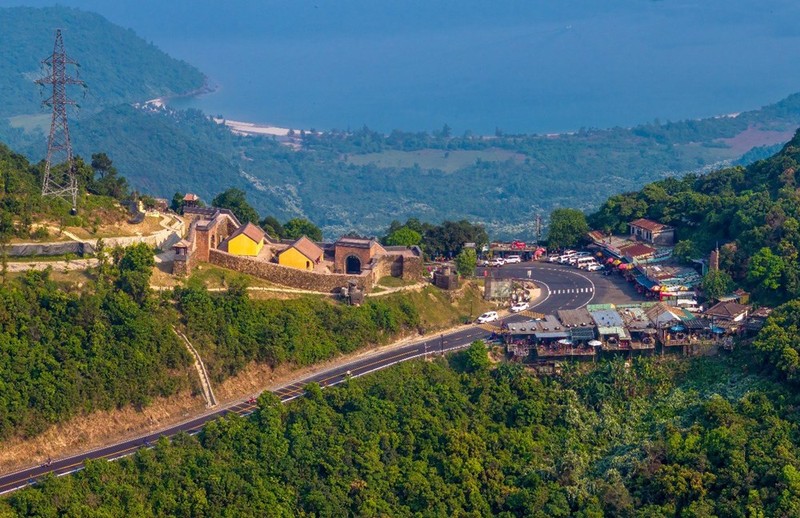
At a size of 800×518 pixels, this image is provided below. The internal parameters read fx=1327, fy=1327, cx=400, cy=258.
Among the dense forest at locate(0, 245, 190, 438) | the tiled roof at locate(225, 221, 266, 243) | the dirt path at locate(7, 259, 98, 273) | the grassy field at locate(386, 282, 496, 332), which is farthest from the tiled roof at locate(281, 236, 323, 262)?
the dirt path at locate(7, 259, 98, 273)

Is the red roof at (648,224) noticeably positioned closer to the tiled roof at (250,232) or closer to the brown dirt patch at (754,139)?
the tiled roof at (250,232)

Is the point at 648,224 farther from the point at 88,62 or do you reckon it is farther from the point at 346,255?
the point at 88,62

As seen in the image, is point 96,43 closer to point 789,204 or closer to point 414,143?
point 414,143

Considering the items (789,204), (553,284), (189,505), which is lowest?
(189,505)

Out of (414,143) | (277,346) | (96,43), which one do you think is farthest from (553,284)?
(96,43)

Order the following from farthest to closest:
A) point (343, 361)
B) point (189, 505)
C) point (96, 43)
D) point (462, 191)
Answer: point (96, 43), point (462, 191), point (343, 361), point (189, 505)

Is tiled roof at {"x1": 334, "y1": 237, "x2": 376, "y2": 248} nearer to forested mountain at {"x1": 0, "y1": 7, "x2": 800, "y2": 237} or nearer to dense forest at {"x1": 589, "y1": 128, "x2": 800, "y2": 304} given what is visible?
dense forest at {"x1": 589, "y1": 128, "x2": 800, "y2": 304}

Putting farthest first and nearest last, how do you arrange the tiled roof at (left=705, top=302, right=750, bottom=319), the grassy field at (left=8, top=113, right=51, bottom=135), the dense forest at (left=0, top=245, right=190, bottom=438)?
the grassy field at (left=8, top=113, right=51, bottom=135)
the tiled roof at (left=705, top=302, right=750, bottom=319)
the dense forest at (left=0, top=245, right=190, bottom=438)
